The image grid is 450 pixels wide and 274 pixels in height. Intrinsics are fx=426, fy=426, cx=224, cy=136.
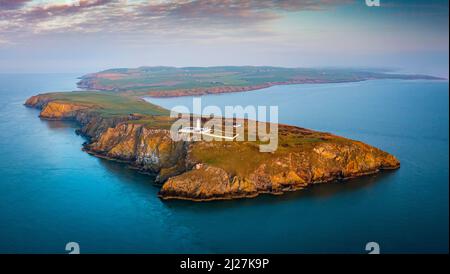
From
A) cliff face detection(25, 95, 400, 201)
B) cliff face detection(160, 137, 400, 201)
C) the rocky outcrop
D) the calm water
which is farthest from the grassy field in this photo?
cliff face detection(160, 137, 400, 201)

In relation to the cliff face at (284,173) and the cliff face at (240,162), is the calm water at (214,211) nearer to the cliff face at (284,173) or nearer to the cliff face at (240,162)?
the cliff face at (284,173)

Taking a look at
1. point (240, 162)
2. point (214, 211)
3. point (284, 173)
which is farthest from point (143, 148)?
point (284, 173)

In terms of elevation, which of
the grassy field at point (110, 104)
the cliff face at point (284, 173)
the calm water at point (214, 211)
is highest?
the grassy field at point (110, 104)

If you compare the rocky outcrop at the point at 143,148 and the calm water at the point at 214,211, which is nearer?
the calm water at the point at 214,211

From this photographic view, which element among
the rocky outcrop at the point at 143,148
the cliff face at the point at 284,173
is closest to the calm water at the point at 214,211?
the cliff face at the point at 284,173

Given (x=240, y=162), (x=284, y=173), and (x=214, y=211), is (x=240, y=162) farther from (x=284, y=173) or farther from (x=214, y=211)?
(x=214, y=211)

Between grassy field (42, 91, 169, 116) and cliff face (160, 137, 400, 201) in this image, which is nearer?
cliff face (160, 137, 400, 201)

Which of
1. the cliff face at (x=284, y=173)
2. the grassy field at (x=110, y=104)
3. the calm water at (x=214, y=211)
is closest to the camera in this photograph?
the calm water at (x=214, y=211)

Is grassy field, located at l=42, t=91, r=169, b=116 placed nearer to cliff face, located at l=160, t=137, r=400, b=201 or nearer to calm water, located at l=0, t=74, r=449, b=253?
calm water, located at l=0, t=74, r=449, b=253

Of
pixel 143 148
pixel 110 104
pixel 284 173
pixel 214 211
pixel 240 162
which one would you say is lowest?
pixel 214 211
